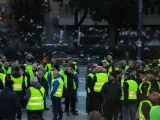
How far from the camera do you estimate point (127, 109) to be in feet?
46.8

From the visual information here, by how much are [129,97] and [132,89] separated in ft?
0.92

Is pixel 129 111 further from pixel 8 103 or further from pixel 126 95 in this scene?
pixel 8 103

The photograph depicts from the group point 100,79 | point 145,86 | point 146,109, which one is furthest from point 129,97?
point 146,109

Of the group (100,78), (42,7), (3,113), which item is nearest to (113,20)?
(42,7)

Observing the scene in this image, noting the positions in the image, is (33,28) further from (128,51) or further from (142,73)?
(142,73)

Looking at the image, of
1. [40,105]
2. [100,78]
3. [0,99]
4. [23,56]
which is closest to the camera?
[0,99]

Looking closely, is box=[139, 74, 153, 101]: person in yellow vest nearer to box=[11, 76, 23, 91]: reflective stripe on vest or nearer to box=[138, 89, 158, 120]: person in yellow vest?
box=[138, 89, 158, 120]: person in yellow vest

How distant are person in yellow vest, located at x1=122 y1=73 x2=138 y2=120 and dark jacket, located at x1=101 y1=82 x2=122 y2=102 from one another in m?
0.23

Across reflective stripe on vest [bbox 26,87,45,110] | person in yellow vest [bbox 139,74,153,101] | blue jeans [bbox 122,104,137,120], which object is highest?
person in yellow vest [bbox 139,74,153,101]

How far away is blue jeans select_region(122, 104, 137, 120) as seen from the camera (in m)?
14.2

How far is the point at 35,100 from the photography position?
12.5 meters

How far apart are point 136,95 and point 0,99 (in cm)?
429

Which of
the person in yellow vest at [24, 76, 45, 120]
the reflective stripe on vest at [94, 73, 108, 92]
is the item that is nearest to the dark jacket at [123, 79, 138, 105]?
the reflective stripe on vest at [94, 73, 108, 92]

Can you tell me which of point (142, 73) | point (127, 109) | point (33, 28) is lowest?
point (127, 109)
